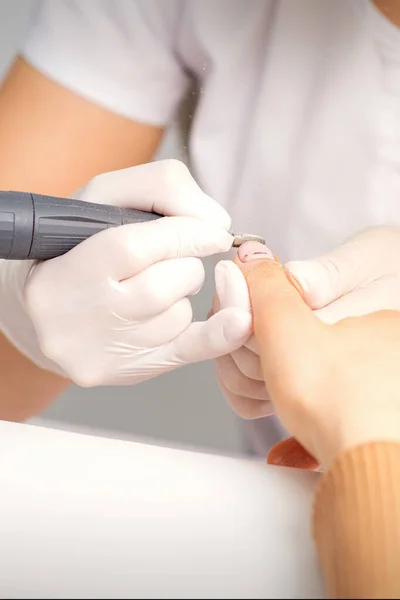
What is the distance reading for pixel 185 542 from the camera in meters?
0.29

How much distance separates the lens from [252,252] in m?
0.50

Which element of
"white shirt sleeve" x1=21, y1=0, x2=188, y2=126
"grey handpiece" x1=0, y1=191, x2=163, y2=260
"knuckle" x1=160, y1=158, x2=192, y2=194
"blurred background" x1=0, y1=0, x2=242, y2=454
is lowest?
"blurred background" x1=0, y1=0, x2=242, y2=454

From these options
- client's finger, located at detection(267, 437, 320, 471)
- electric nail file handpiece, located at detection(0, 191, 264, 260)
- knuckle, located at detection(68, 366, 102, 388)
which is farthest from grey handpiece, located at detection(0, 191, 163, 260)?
client's finger, located at detection(267, 437, 320, 471)

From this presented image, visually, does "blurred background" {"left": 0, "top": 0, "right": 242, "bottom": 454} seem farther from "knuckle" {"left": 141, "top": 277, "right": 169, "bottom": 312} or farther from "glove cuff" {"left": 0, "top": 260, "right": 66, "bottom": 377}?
"knuckle" {"left": 141, "top": 277, "right": 169, "bottom": 312}

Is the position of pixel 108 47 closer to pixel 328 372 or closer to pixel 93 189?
pixel 93 189

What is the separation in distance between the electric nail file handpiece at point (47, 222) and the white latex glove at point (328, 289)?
0.10 meters

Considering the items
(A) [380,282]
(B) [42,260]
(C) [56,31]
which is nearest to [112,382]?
(B) [42,260]

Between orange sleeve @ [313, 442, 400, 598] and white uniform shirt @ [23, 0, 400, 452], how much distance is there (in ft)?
1.35

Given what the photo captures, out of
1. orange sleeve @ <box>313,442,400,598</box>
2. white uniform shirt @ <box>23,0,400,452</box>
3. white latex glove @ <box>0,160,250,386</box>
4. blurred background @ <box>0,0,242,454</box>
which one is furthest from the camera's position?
blurred background @ <box>0,0,242,454</box>

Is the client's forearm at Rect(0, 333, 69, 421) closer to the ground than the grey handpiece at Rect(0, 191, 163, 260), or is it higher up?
closer to the ground

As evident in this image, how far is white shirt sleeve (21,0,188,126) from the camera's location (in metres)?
0.63

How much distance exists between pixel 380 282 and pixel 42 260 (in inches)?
10.8

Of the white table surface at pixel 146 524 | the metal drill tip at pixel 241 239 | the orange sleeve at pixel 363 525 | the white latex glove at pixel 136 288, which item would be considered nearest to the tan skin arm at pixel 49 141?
the white latex glove at pixel 136 288

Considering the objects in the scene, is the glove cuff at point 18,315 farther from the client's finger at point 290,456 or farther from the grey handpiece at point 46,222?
the client's finger at point 290,456
